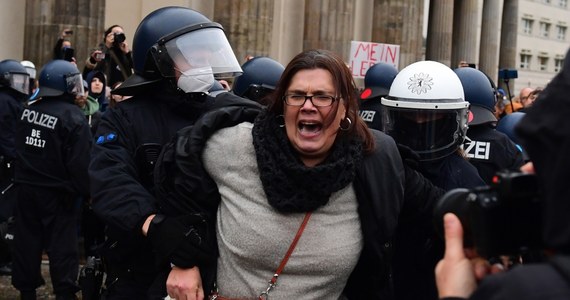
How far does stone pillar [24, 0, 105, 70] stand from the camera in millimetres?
13344

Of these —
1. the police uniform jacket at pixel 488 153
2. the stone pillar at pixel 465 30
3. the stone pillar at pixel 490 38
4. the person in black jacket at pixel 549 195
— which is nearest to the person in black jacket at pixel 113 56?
the police uniform jacket at pixel 488 153

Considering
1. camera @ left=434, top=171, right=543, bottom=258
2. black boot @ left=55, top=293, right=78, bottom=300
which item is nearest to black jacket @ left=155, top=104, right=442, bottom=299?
camera @ left=434, top=171, right=543, bottom=258

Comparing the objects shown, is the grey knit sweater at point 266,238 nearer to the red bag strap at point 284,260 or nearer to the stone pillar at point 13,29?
the red bag strap at point 284,260

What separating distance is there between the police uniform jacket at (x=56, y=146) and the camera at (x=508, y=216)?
6.48m

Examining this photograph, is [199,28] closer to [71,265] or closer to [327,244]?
[327,244]

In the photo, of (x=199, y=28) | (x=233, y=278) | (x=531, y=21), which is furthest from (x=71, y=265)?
Result: (x=531, y=21)

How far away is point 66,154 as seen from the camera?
815cm

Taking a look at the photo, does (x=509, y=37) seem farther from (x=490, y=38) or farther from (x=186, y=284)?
(x=186, y=284)

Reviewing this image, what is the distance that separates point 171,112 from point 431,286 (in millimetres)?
1228

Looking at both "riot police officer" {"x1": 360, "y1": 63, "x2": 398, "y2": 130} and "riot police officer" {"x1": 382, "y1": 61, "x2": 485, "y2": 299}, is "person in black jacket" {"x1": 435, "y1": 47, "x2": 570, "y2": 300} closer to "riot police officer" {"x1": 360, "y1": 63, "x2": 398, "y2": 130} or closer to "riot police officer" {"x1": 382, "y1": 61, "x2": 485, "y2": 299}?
"riot police officer" {"x1": 382, "y1": 61, "x2": 485, "y2": 299}

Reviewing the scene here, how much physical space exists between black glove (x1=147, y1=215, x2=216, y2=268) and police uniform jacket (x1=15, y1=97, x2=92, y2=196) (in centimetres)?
493

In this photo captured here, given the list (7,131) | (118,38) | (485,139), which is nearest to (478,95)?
(485,139)

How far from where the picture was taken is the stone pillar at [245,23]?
15.6 metres

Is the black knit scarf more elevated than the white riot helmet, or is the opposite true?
the white riot helmet
